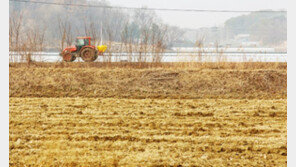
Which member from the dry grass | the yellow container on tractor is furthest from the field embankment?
the yellow container on tractor

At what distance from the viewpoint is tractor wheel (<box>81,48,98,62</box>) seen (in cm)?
1323

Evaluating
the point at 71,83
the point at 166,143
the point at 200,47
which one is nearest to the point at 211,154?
the point at 166,143

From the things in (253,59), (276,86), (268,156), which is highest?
(253,59)

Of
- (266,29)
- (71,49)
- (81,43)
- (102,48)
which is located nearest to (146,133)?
(102,48)

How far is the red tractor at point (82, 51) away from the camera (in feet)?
43.3

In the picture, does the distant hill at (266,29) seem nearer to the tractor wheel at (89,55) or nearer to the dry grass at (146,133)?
the tractor wheel at (89,55)

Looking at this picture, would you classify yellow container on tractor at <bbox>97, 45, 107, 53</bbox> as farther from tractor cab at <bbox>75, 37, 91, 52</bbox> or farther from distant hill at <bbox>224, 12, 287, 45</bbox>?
distant hill at <bbox>224, 12, 287, 45</bbox>

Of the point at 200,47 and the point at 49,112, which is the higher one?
the point at 200,47

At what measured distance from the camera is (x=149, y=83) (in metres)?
10.1

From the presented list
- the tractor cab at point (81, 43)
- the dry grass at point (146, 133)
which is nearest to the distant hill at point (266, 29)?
the tractor cab at point (81, 43)

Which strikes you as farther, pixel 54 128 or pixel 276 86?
pixel 276 86
